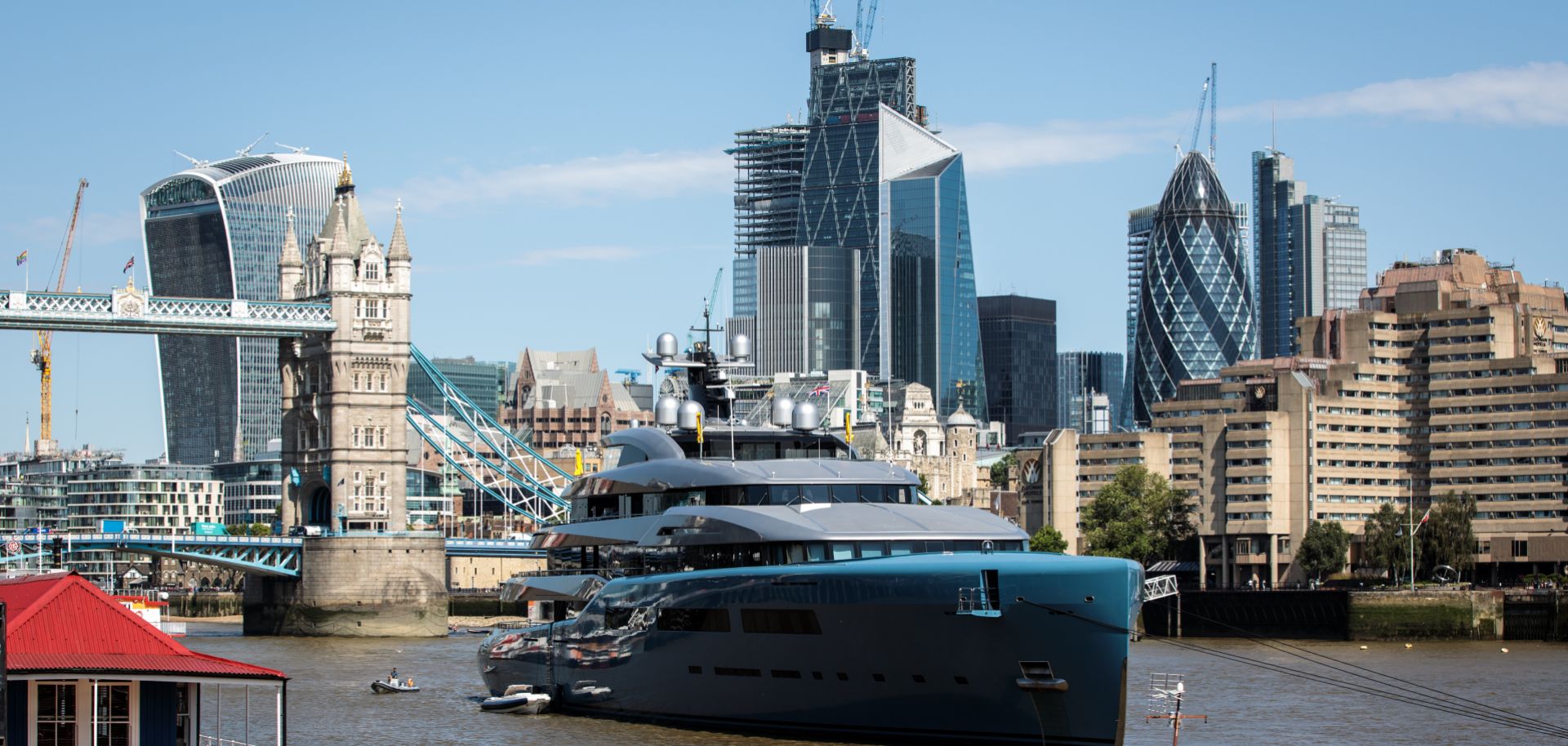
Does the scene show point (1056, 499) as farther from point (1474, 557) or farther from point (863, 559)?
point (863, 559)

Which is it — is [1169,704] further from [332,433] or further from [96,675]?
[332,433]

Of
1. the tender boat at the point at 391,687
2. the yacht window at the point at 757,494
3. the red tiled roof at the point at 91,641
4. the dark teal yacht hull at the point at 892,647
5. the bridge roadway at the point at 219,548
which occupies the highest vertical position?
the yacht window at the point at 757,494

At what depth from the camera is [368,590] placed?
356 feet

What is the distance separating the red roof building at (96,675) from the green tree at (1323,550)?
100563 mm

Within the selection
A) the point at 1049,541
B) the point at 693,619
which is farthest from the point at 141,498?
the point at 693,619

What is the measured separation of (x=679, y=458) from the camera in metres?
51.1

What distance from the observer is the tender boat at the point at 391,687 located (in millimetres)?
62250

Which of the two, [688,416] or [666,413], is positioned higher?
[666,413]

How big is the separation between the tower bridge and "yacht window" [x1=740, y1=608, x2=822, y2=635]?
218 ft

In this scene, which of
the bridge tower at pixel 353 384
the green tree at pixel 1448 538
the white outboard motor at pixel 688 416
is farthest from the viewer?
the bridge tower at pixel 353 384

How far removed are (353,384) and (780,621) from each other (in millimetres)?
78750

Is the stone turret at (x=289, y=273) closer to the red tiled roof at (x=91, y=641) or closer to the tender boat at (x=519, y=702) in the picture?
the tender boat at (x=519, y=702)

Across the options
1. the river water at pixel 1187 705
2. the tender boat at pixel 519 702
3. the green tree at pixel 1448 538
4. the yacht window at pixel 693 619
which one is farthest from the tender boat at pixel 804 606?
the green tree at pixel 1448 538

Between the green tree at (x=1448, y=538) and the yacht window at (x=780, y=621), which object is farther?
the green tree at (x=1448, y=538)
